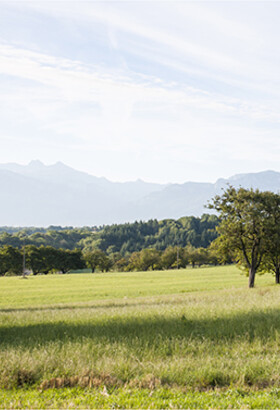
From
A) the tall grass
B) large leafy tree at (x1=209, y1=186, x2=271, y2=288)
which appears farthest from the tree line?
the tall grass

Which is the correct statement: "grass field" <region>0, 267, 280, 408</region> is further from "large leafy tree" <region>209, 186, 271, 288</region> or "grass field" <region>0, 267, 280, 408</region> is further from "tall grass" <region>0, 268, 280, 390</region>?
"large leafy tree" <region>209, 186, 271, 288</region>

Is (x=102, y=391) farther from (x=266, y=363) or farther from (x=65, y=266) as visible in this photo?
(x=65, y=266)

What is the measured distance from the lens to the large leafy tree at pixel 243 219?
32406mm

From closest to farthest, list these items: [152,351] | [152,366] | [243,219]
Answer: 1. [152,366]
2. [152,351]
3. [243,219]

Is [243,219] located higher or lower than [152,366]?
higher

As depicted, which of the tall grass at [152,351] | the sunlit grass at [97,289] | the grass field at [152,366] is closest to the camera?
the grass field at [152,366]

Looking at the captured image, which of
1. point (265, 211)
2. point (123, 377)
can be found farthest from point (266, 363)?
point (265, 211)

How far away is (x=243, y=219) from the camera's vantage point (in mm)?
32781

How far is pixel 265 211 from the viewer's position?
32844 millimetres

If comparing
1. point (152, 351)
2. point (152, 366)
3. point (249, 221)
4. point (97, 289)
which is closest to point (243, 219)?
point (249, 221)

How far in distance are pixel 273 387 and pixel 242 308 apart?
7.22 meters

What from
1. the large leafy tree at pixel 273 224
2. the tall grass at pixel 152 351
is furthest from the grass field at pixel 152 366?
the large leafy tree at pixel 273 224

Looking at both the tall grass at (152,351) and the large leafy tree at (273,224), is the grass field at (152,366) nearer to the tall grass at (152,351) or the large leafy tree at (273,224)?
the tall grass at (152,351)

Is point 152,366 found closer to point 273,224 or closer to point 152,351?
point 152,351
